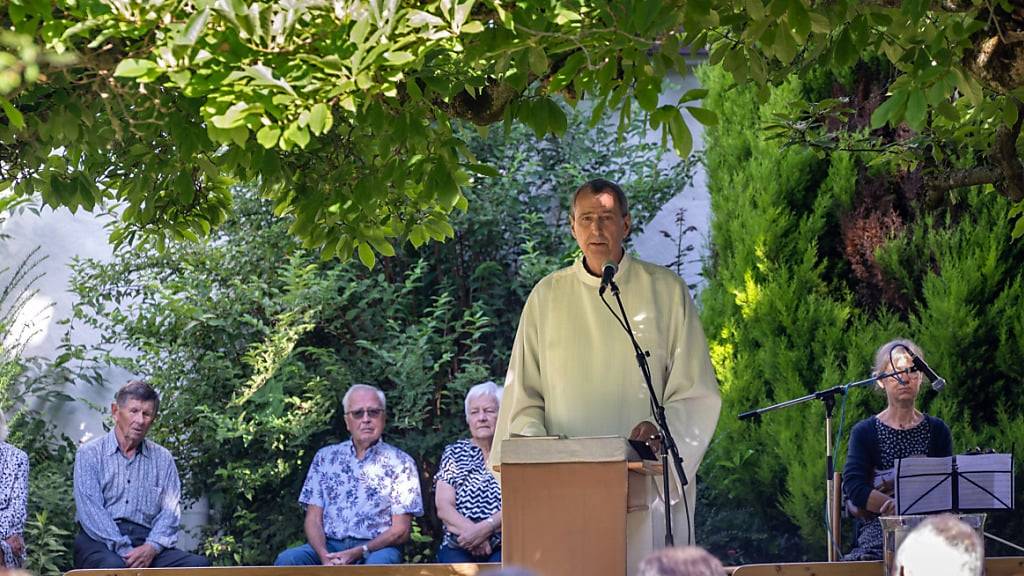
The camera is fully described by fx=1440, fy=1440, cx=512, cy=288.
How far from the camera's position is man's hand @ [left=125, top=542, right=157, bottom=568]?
24.8ft

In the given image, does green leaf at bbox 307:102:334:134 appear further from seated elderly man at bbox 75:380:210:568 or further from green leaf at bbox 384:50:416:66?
seated elderly man at bbox 75:380:210:568

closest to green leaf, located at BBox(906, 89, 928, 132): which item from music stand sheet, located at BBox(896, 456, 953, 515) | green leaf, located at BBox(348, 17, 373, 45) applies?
green leaf, located at BBox(348, 17, 373, 45)

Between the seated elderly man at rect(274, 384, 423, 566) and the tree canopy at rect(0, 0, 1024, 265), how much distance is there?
2040 mm

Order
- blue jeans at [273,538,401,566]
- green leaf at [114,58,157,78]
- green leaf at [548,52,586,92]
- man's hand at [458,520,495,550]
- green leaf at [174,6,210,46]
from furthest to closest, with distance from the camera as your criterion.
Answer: blue jeans at [273,538,401,566], man's hand at [458,520,495,550], green leaf at [548,52,586,92], green leaf at [114,58,157,78], green leaf at [174,6,210,46]

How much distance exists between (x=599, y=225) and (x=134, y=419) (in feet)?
11.6

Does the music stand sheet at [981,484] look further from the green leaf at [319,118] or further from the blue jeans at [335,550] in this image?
the green leaf at [319,118]

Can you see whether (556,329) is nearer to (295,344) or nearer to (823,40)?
(823,40)

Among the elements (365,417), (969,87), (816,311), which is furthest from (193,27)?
(816,311)

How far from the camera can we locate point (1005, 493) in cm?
654

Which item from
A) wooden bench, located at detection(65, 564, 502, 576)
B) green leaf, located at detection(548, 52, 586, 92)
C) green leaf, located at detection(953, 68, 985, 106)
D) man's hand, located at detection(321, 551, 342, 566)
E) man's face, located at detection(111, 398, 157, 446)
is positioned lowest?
man's hand, located at detection(321, 551, 342, 566)

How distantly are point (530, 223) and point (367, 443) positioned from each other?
216cm

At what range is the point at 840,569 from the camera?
5.40 m

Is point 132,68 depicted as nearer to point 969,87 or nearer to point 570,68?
point 570,68

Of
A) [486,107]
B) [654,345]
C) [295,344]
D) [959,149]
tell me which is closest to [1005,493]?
[959,149]
